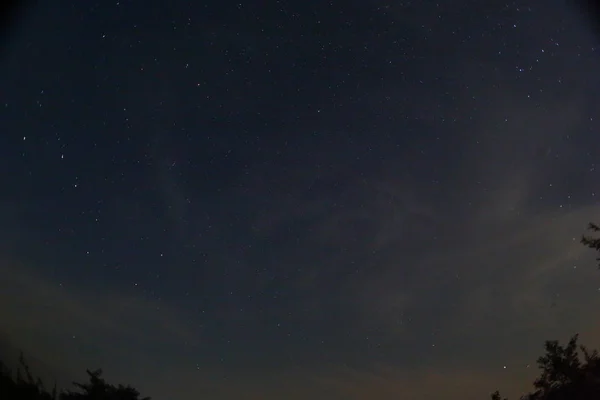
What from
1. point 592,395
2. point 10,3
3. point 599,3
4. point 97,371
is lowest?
point 592,395

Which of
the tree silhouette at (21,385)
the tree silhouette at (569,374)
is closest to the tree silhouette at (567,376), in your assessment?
the tree silhouette at (569,374)

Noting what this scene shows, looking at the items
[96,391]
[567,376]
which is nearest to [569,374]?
[567,376]

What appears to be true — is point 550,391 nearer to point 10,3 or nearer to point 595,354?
point 595,354

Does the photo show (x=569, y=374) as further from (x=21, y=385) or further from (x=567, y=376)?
(x=21, y=385)

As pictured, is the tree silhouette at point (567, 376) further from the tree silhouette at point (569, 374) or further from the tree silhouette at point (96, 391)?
the tree silhouette at point (96, 391)

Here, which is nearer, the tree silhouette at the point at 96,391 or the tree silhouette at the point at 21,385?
the tree silhouette at the point at 21,385

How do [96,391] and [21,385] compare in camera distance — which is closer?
[21,385]

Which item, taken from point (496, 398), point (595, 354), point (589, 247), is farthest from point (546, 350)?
point (589, 247)

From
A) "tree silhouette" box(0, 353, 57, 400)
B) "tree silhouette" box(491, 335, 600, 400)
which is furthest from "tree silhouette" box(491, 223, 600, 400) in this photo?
"tree silhouette" box(0, 353, 57, 400)

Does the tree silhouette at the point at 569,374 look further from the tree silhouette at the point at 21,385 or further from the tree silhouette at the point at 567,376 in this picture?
the tree silhouette at the point at 21,385

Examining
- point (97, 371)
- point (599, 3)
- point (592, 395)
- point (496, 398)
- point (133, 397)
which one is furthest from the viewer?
point (496, 398)

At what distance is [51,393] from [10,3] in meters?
11.9

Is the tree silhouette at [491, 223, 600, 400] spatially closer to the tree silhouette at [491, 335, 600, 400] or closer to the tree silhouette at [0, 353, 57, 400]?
the tree silhouette at [491, 335, 600, 400]

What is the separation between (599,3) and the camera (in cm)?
984
